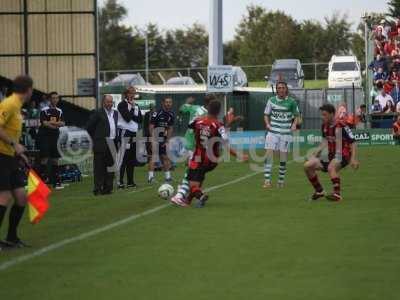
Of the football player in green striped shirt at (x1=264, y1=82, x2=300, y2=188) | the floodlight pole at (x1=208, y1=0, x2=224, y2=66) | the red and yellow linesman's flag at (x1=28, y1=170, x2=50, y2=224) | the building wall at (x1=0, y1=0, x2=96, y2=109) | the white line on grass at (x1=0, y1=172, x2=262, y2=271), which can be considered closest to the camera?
the white line on grass at (x1=0, y1=172, x2=262, y2=271)

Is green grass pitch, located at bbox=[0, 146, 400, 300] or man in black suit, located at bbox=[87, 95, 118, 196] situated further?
man in black suit, located at bbox=[87, 95, 118, 196]

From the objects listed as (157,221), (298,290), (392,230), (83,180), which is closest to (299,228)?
(392,230)

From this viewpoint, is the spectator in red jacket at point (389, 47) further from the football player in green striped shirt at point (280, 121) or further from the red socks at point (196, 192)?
the red socks at point (196, 192)

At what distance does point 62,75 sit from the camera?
31.3 metres

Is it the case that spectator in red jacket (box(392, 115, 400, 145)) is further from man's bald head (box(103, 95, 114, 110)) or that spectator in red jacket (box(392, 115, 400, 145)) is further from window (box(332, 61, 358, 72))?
window (box(332, 61, 358, 72))

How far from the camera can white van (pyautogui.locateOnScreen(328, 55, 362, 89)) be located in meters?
67.0

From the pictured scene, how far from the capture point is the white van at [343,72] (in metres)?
67.0

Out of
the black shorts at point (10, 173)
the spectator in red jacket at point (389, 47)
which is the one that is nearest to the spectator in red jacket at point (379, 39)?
the spectator in red jacket at point (389, 47)

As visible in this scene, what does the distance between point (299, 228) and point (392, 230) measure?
1144mm

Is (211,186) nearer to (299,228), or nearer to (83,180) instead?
(83,180)

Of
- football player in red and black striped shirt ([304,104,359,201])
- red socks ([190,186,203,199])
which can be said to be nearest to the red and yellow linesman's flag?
red socks ([190,186,203,199])

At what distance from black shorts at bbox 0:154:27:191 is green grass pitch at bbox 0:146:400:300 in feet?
2.43

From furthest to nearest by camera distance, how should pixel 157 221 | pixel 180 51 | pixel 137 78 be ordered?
pixel 180 51 → pixel 137 78 → pixel 157 221

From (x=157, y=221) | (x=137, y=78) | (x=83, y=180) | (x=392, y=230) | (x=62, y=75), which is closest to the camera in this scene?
(x=392, y=230)
